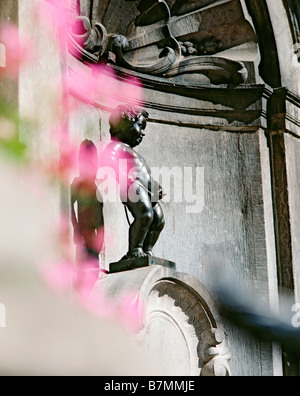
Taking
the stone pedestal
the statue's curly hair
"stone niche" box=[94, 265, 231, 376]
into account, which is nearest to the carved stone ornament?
the statue's curly hair

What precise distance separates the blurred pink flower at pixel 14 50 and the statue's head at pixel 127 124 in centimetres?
75

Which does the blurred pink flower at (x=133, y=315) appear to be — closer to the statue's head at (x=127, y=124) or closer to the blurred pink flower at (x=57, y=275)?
the blurred pink flower at (x=57, y=275)

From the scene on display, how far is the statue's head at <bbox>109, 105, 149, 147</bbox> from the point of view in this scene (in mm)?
5105

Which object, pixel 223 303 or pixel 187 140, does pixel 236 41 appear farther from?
pixel 223 303

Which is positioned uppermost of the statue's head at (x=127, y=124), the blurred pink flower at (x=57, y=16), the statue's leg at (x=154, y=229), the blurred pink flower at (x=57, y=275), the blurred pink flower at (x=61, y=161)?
the blurred pink flower at (x=57, y=16)

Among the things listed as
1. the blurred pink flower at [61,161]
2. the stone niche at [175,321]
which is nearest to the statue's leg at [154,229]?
the stone niche at [175,321]

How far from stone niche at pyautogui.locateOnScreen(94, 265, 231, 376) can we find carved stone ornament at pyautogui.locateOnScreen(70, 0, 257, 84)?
1538mm


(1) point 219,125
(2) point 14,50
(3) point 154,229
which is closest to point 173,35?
(1) point 219,125

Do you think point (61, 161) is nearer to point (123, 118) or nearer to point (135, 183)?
point (135, 183)

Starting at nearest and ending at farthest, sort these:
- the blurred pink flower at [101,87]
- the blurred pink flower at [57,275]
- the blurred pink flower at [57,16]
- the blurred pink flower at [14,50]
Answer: the blurred pink flower at [57,275]
the blurred pink flower at [14,50]
the blurred pink flower at [57,16]
the blurred pink flower at [101,87]

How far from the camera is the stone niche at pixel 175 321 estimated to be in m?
4.50

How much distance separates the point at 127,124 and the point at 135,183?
0.35 meters

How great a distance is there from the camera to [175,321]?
470 centimetres

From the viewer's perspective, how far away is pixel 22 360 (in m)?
4.15
